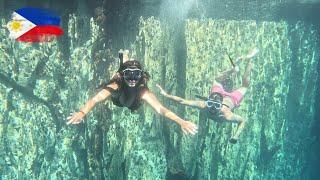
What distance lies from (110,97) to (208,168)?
2023mm

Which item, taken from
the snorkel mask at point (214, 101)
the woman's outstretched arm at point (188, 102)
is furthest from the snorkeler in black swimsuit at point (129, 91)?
the snorkel mask at point (214, 101)

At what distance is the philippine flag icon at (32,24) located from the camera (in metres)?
5.51

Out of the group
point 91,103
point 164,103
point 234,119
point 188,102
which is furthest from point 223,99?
point 91,103

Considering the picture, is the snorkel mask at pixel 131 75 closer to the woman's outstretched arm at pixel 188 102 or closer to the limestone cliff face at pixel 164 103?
the limestone cliff face at pixel 164 103

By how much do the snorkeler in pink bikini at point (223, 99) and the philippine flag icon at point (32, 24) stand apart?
5.90ft

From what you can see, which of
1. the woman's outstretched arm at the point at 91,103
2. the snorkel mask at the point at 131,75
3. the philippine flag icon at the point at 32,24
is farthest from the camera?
the snorkel mask at the point at 131,75

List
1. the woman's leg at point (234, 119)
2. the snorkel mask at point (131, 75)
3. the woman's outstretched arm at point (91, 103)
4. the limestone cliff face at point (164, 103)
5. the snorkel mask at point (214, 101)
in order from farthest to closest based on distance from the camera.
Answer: the woman's leg at point (234, 119), the snorkel mask at point (214, 101), the limestone cliff face at point (164, 103), the snorkel mask at point (131, 75), the woman's outstretched arm at point (91, 103)

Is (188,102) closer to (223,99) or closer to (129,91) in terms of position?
(223,99)

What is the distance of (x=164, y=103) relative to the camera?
6.21 meters

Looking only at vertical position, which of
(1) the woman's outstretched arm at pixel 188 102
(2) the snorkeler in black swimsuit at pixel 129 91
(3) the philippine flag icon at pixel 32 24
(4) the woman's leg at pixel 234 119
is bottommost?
(4) the woman's leg at pixel 234 119

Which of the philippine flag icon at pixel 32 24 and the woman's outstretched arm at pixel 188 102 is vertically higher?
the philippine flag icon at pixel 32 24

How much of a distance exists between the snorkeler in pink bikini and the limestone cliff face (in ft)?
0.31

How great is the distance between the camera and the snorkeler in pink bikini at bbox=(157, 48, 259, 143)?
623 cm

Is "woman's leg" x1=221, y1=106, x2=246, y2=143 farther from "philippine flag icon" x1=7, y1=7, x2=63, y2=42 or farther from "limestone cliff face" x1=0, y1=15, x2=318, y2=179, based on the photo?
"philippine flag icon" x1=7, y1=7, x2=63, y2=42
